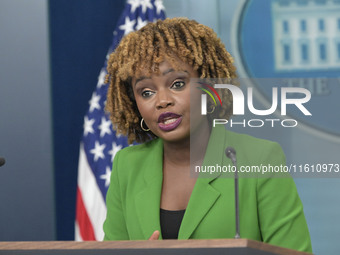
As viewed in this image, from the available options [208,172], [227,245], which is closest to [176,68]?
[208,172]

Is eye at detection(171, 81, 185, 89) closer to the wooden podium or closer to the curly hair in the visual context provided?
the curly hair

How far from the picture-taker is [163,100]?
1.97 meters

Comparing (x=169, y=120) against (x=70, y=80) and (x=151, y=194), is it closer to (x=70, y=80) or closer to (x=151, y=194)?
(x=151, y=194)

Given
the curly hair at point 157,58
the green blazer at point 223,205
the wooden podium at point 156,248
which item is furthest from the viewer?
the curly hair at point 157,58

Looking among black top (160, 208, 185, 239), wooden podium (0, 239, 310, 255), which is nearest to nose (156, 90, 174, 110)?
black top (160, 208, 185, 239)

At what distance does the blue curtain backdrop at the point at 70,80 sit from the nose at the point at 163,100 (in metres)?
1.75

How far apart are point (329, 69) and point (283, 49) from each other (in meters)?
0.29

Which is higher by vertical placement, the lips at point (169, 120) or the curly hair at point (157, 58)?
the curly hair at point (157, 58)

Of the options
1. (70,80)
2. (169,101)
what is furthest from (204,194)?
(70,80)

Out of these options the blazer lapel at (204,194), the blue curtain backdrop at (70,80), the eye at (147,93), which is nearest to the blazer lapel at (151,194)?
the blazer lapel at (204,194)

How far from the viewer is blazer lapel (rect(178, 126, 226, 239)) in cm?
191

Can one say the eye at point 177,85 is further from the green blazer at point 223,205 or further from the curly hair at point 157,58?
the green blazer at point 223,205

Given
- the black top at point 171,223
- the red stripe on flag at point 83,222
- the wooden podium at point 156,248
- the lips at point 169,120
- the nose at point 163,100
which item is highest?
the nose at point 163,100

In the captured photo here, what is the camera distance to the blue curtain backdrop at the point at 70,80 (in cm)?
363
